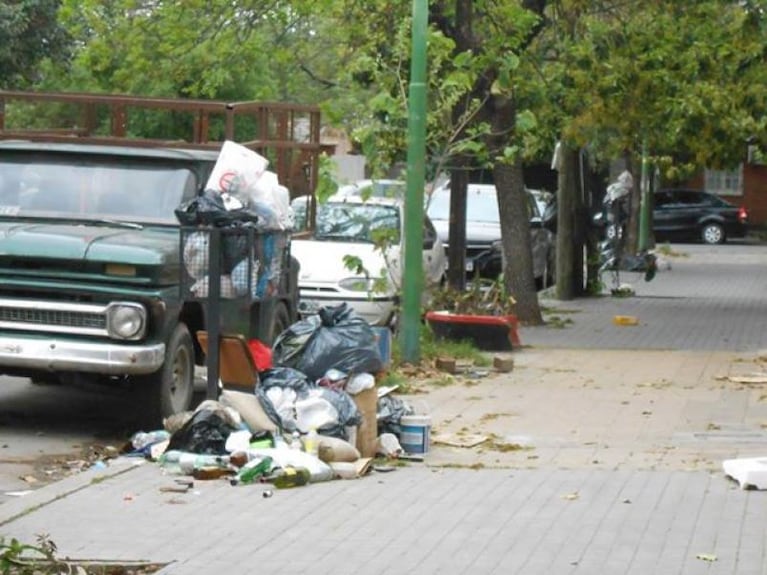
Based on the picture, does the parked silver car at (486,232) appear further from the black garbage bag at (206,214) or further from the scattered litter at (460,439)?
the black garbage bag at (206,214)

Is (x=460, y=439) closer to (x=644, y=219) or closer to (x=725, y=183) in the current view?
(x=644, y=219)

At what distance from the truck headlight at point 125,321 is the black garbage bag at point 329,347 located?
3.22 ft

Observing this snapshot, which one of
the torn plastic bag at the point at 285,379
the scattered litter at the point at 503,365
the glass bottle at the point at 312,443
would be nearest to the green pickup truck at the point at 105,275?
the torn plastic bag at the point at 285,379

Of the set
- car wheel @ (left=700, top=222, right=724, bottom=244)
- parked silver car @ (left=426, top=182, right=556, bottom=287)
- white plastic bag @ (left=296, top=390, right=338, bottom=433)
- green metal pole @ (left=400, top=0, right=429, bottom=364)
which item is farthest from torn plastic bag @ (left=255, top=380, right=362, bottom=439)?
car wheel @ (left=700, top=222, right=724, bottom=244)

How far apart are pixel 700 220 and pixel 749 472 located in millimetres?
43149

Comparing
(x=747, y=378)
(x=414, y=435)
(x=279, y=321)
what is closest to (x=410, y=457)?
(x=414, y=435)

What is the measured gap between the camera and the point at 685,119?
893 inches

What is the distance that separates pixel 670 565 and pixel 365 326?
4090mm

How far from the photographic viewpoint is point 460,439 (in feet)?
38.6

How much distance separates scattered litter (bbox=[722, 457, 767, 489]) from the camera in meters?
9.57

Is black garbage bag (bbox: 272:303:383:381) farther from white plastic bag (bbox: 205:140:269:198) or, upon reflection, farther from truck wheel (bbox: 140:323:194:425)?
white plastic bag (bbox: 205:140:269:198)

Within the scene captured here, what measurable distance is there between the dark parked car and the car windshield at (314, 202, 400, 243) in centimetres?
3215

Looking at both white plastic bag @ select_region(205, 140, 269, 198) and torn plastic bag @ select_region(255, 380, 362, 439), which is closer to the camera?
torn plastic bag @ select_region(255, 380, 362, 439)

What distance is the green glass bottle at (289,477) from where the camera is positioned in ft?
32.0
